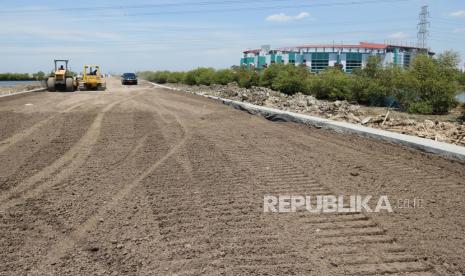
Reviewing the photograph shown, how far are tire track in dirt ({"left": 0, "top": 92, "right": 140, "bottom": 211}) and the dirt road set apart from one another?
25 millimetres

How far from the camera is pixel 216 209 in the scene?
218 inches

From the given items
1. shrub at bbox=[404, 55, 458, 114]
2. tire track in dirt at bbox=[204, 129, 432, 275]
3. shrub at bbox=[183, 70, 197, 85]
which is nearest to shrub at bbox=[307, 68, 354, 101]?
A: shrub at bbox=[404, 55, 458, 114]

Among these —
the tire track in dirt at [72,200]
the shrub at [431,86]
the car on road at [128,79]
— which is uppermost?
the car on road at [128,79]

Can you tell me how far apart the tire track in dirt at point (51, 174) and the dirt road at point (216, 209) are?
0.08 feet

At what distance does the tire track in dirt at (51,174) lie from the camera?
19.8 ft

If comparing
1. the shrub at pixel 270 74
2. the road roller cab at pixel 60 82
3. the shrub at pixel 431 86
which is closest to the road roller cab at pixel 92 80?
the road roller cab at pixel 60 82

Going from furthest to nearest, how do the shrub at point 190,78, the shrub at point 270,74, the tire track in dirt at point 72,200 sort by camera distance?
the shrub at point 190,78 → the shrub at point 270,74 → the tire track in dirt at point 72,200

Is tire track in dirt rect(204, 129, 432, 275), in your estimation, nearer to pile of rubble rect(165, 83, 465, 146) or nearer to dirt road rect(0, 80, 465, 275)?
dirt road rect(0, 80, 465, 275)

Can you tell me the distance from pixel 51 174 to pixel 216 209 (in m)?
3.41

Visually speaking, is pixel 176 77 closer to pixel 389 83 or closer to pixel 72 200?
pixel 389 83

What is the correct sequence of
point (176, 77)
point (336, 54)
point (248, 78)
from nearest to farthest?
point (248, 78), point (176, 77), point (336, 54)

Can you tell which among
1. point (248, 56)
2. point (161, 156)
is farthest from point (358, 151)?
point (248, 56)

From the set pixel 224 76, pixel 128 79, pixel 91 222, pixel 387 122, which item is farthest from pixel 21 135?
pixel 128 79

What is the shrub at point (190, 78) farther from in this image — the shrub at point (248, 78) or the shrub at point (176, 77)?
the shrub at point (248, 78)
